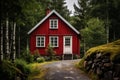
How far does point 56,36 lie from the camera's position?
40094 mm

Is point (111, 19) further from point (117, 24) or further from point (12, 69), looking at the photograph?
point (12, 69)

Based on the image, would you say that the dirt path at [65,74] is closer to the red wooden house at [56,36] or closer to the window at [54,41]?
the red wooden house at [56,36]

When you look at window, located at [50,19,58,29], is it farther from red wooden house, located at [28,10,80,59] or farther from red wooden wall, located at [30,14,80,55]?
red wooden wall, located at [30,14,80,55]

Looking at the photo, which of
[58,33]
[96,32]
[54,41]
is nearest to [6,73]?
[54,41]

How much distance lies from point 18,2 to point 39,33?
25214mm

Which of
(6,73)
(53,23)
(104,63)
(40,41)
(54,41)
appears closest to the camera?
(6,73)

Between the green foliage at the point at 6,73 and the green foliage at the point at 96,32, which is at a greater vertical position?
the green foliage at the point at 96,32

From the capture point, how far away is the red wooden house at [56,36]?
39750 millimetres

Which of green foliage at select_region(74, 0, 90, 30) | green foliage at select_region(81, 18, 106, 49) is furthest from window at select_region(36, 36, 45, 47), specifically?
green foliage at select_region(74, 0, 90, 30)

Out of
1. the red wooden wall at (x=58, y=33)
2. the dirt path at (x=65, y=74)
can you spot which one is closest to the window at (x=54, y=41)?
the red wooden wall at (x=58, y=33)

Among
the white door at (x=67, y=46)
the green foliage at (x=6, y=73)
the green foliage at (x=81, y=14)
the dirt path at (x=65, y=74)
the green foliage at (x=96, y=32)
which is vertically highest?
the green foliage at (x=81, y=14)

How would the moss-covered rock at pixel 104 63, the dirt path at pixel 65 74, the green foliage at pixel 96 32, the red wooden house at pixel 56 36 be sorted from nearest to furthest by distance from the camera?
the moss-covered rock at pixel 104 63 < the dirt path at pixel 65 74 < the red wooden house at pixel 56 36 < the green foliage at pixel 96 32

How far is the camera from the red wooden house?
130 ft

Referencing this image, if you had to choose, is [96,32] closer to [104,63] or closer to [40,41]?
[40,41]
